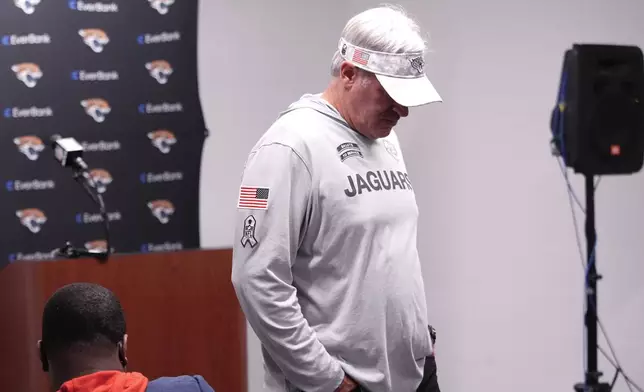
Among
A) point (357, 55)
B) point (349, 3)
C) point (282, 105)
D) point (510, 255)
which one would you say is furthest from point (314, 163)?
point (349, 3)

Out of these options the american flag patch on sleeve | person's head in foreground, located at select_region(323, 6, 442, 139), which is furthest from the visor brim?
the american flag patch on sleeve

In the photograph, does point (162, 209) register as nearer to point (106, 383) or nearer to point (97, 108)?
point (97, 108)

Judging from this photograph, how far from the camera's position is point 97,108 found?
392 cm

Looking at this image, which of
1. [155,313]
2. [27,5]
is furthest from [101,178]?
[155,313]

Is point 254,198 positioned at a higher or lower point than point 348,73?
lower

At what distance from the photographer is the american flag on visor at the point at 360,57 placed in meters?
2.06

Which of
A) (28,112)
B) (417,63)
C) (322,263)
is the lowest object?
(322,263)

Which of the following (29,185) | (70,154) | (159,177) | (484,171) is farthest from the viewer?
(159,177)

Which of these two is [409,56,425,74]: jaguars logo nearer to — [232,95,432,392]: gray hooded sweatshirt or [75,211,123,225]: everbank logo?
[232,95,432,392]: gray hooded sweatshirt

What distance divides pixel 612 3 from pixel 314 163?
6.93ft

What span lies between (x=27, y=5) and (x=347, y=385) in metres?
2.62

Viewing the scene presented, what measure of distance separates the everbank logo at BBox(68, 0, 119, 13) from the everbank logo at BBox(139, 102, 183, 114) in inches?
18.4

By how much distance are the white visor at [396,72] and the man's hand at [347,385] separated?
0.66m

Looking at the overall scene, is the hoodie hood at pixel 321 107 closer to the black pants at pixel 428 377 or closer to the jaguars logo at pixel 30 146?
the black pants at pixel 428 377
